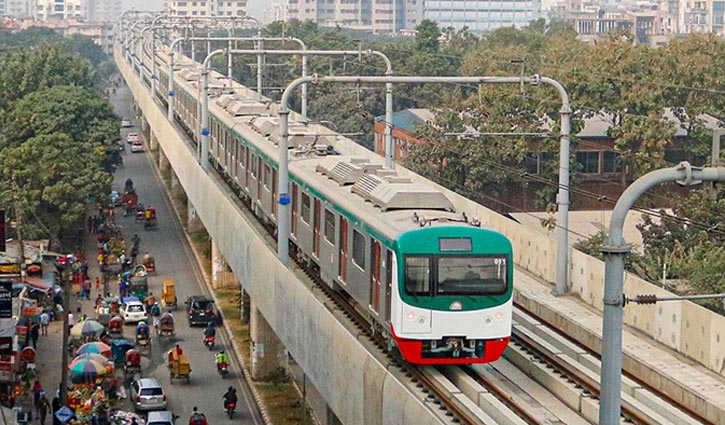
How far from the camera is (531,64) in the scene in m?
80.8

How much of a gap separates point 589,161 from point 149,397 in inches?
1266

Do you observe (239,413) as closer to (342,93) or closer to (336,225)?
(336,225)

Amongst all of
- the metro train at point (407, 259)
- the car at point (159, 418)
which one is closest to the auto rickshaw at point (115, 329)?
the car at point (159, 418)

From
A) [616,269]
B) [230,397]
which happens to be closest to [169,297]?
[230,397]

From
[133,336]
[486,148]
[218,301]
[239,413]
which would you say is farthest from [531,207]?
[239,413]

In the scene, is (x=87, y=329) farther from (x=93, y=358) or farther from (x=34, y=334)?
(x=93, y=358)

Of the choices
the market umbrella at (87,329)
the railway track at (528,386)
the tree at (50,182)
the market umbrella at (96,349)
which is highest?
the railway track at (528,386)

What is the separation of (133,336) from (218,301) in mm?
5198

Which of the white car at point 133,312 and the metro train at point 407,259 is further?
the white car at point 133,312

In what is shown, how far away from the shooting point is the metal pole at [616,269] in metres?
13.4

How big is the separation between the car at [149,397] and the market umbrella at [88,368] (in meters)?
0.95

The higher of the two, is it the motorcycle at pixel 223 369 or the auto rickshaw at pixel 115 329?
the auto rickshaw at pixel 115 329

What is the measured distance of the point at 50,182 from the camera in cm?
5459

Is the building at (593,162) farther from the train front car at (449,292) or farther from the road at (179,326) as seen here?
the train front car at (449,292)
